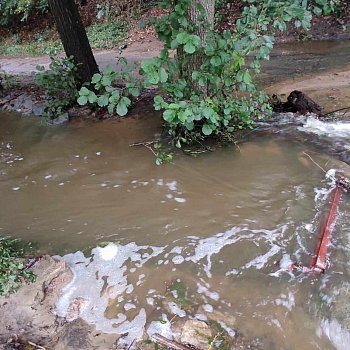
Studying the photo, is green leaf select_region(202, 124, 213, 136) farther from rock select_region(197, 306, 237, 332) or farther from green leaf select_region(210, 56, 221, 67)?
rock select_region(197, 306, 237, 332)

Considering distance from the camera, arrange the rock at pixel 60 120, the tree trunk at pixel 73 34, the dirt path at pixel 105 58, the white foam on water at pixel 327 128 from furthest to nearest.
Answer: the dirt path at pixel 105 58 → the rock at pixel 60 120 → the tree trunk at pixel 73 34 → the white foam on water at pixel 327 128

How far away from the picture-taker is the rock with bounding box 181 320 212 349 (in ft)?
9.88

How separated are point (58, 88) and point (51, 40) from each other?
11789 mm

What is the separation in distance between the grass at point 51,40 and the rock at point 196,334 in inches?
473

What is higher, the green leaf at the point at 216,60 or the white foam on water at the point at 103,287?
the green leaf at the point at 216,60

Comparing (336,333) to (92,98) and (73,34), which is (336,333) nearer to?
(92,98)

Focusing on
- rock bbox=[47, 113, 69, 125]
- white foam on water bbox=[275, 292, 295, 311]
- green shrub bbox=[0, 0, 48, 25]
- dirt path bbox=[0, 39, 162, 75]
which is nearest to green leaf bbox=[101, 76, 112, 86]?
rock bbox=[47, 113, 69, 125]

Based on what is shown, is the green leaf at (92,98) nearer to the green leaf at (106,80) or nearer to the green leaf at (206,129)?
the green leaf at (106,80)

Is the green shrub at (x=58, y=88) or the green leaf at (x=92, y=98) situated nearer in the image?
the green leaf at (x=92, y=98)

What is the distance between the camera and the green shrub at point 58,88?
25.5ft

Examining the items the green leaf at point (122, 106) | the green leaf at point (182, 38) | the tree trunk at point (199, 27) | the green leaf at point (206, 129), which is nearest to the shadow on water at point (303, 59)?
the tree trunk at point (199, 27)

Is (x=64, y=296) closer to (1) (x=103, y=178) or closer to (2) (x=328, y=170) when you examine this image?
(1) (x=103, y=178)

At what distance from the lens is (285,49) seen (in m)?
11.3

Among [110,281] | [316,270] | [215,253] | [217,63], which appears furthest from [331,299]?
[217,63]
